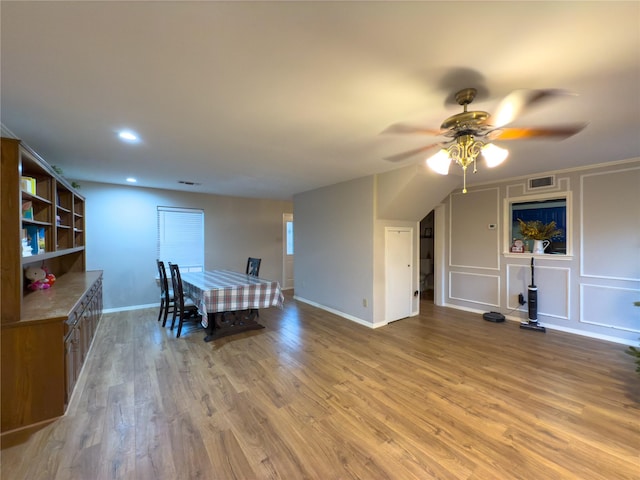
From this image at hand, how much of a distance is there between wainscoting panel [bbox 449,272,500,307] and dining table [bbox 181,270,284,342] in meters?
3.52

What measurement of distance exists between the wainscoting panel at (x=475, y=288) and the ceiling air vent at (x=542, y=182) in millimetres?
1588

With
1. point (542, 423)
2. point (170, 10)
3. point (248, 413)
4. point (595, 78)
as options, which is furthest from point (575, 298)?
point (170, 10)

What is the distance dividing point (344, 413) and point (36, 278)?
12.0ft

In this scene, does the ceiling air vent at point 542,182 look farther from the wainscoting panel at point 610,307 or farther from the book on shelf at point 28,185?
the book on shelf at point 28,185

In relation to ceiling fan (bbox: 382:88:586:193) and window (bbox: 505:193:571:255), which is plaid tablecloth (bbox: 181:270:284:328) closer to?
ceiling fan (bbox: 382:88:586:193)

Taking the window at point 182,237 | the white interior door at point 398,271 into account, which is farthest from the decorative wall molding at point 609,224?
the window at point 182,237

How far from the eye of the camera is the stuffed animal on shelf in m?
2.98

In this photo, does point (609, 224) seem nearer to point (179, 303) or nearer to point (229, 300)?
point (229, 300)

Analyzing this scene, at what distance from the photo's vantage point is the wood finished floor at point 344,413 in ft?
5.37

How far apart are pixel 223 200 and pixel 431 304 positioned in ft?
17.1

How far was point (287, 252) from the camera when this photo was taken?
283 inches

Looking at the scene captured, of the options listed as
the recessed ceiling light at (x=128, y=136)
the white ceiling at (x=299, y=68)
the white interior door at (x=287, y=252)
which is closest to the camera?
the white ceiling at (x=299, y=68)

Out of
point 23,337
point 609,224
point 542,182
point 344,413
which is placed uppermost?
point 542,182

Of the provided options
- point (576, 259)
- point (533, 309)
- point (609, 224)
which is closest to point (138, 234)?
point (533, 309)
